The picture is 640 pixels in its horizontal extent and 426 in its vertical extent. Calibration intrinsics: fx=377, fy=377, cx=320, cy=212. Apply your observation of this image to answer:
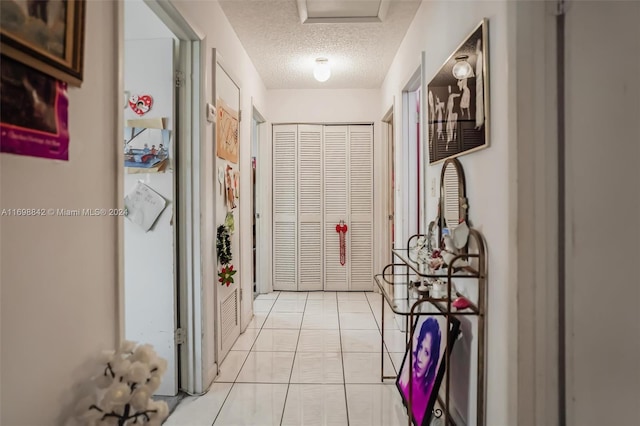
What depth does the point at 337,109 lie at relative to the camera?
480 cm

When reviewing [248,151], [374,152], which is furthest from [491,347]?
[374,152]

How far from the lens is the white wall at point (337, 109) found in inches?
188

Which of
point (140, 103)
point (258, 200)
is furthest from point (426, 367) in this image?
point (258, 200)

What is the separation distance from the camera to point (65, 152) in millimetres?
1035

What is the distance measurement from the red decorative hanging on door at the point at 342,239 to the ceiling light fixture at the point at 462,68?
3105 mm

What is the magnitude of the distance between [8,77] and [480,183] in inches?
63.3

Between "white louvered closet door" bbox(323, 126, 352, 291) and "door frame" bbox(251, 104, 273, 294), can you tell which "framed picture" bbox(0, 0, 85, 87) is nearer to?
"door frame" bbox(251, 104, 273, 294)

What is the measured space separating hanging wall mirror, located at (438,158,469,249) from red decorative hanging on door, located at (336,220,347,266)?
2.67 meters

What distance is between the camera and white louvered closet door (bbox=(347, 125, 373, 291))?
4.81 m

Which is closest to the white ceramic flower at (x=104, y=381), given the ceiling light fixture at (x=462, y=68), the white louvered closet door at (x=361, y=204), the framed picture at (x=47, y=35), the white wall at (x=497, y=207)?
the framed picture at (x=47, y=35)

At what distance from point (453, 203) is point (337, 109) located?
3154 mm
